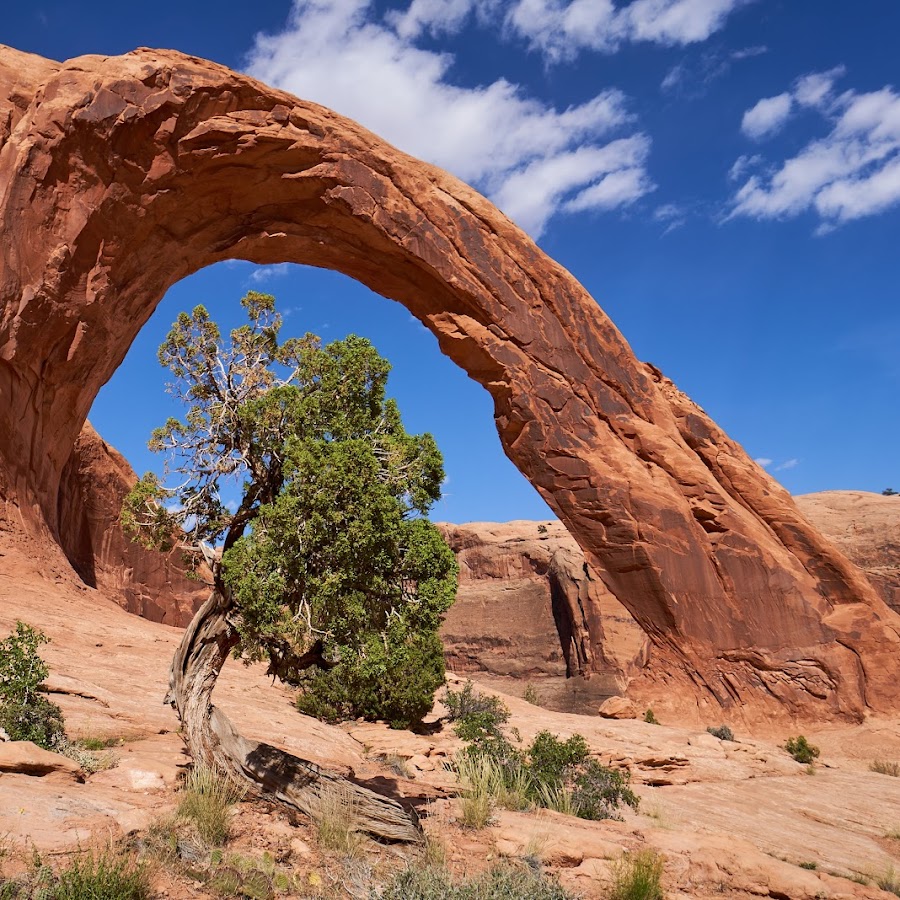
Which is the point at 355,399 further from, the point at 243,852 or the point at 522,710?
the point at 522,710

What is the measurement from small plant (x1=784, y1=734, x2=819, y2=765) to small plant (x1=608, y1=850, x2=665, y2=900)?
40.0 ft

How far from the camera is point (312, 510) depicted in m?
7.07

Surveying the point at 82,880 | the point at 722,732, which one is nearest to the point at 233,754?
the point at 82,880

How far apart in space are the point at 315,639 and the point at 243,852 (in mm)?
1934

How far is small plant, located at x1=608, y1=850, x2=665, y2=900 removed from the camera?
625 cm

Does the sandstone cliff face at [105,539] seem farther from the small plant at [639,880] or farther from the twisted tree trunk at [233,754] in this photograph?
the small plant at [639,880]

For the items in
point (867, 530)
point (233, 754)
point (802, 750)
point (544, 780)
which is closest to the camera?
point (233, 754)

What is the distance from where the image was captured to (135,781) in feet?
23.4

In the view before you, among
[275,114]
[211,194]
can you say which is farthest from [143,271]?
[275,114]

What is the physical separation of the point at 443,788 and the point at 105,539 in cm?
1937

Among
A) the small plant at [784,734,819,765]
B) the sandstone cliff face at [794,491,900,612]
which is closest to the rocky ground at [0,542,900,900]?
the small plant at [784,734,819,765]

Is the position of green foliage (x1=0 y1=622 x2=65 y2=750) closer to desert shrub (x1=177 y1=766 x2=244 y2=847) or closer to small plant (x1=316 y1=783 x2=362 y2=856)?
desert shrub (x1=177 y1=766 x2=244 y2=847)

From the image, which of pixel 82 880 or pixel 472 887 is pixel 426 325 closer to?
pixel 472 887

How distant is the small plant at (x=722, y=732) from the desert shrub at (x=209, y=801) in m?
14.8
